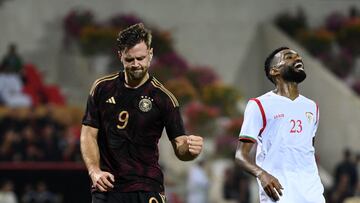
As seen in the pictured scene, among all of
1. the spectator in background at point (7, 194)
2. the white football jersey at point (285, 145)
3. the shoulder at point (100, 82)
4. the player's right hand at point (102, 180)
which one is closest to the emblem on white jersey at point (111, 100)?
the shoulder at point (100, 82)

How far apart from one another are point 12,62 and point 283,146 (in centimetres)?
1669

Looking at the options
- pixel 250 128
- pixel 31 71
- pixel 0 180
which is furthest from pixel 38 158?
pixel 250 128

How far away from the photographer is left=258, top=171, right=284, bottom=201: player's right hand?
683 centimetres

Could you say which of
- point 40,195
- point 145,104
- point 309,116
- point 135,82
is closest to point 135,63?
point 135,82

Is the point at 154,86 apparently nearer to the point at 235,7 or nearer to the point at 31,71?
the point at 31,71

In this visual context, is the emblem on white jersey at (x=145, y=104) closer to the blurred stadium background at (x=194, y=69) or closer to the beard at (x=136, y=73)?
the beard at (x=136, y=73)

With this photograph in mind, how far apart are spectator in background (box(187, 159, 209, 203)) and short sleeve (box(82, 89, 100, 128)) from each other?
44.3ft

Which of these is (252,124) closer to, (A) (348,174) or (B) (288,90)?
(B) (288,90)

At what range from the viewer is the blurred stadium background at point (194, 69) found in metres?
20.7

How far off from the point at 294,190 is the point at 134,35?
1.61 m

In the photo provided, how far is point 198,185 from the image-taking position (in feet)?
66.1

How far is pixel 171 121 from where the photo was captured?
661cm

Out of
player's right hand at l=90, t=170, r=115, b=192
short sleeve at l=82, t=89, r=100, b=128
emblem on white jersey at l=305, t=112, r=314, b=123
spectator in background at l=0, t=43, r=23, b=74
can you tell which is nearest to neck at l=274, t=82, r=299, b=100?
emblem on white jersey at l=305, t=112, r=314, b=123

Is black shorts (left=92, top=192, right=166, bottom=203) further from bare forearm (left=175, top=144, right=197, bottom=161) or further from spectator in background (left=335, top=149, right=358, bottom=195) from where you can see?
spectator in background (left=335, top=149, right=358, bottom=195)
